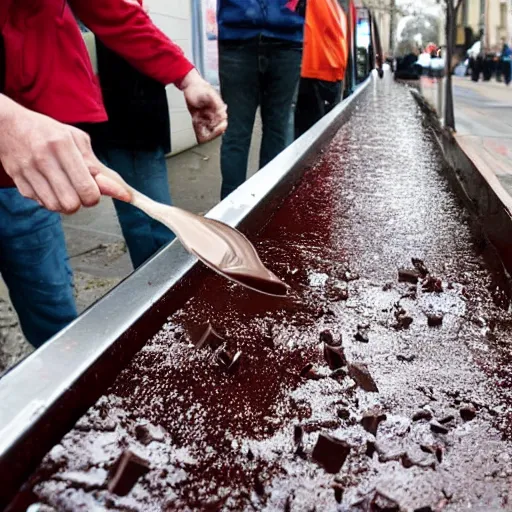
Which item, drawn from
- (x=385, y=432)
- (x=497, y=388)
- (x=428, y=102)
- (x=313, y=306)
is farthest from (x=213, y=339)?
(x=428, y=102)

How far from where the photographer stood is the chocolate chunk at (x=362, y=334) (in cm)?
116

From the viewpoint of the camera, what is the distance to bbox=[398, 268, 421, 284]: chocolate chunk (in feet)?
4.74

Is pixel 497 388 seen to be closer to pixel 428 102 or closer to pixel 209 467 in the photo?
pixel 209 467

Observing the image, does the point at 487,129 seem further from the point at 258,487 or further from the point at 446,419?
the point at 258,487

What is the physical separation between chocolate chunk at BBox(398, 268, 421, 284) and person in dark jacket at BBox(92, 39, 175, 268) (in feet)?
3.43

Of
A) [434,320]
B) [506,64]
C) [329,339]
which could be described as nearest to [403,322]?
[434,320]

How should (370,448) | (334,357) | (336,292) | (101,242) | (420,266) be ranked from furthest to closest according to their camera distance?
(101,242) < (420,266) < (336,292) < (334,357) < (370,448)

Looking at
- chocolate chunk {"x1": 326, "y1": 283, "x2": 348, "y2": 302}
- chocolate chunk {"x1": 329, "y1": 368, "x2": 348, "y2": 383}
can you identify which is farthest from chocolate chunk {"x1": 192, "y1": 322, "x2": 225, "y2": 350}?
chocolate chunk {"x1": 326, "y1": 283, "x2": 348, "y2": 302}

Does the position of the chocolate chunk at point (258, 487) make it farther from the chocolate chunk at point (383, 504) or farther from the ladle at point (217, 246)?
the ladle at point (217, 246)

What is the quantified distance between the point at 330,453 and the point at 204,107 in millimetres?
1426

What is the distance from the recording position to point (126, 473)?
760mm

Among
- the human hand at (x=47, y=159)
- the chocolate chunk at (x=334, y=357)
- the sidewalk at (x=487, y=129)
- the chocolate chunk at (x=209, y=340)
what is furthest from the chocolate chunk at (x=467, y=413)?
the sidewalk at (x=487, y=129)

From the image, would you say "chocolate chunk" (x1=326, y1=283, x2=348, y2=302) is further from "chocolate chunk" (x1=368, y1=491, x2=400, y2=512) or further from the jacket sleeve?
the jacket sleeve

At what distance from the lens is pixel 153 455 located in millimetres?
834
